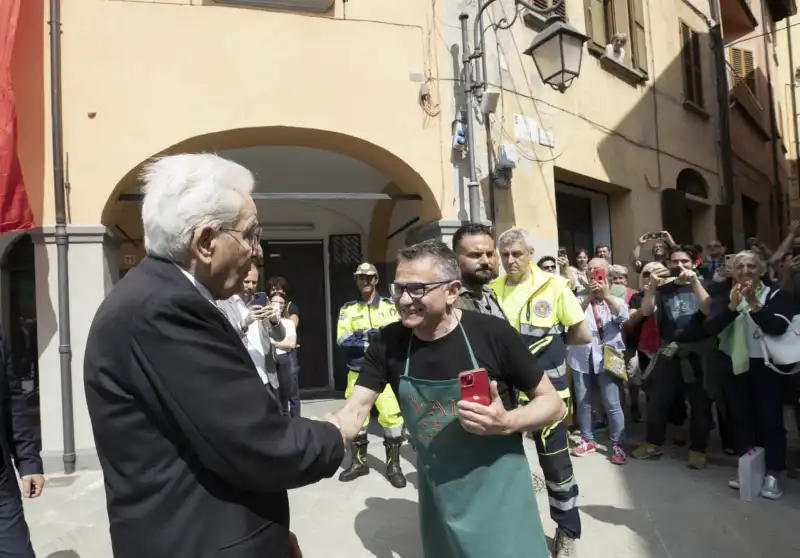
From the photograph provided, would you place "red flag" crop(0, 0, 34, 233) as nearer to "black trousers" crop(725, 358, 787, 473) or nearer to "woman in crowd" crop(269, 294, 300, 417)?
"woman in crowd" crop(269, 294, 300, 417)

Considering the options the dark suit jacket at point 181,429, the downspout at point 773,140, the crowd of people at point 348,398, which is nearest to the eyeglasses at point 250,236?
the crowd of people at point 348,398

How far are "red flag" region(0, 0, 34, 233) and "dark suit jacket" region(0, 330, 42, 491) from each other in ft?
9.51

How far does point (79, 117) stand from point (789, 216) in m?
18.2

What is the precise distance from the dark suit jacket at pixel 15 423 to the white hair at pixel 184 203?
1.71 m

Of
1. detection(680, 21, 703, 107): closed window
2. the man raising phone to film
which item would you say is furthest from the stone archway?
detection(680, 21, 703, 107): closed window

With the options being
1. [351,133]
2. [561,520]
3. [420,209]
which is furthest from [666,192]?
[561,520]

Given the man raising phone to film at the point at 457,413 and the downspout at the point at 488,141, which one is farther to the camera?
the downspout at the point at 488,141

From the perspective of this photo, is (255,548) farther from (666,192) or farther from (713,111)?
(713,111)

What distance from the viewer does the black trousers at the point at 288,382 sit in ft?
18.0

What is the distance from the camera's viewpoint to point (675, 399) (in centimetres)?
511

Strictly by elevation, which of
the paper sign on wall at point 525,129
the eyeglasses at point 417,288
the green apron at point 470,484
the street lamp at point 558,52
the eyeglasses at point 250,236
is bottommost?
the green apron at point 470,484

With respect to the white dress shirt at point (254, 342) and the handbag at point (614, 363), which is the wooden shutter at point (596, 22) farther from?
the white dress shirt at point (254, 342)

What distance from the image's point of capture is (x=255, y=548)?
1336 mm

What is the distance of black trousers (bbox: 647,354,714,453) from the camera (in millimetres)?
4793
